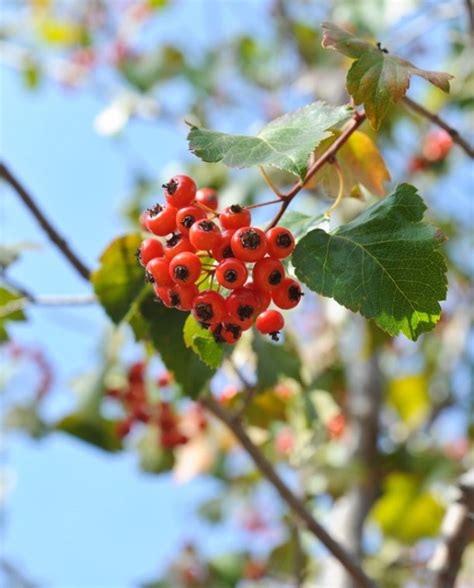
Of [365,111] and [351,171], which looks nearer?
[365,111]

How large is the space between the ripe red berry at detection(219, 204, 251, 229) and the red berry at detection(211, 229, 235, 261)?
1 centimetres

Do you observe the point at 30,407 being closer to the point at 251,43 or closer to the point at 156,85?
the point at 156,85

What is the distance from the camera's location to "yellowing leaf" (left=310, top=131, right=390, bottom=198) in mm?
1654

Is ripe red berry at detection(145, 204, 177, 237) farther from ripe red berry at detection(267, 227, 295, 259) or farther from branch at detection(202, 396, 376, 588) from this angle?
branch at detection(202, 396, 376, 588)

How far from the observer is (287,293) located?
1.29 m

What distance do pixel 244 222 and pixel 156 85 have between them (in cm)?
386

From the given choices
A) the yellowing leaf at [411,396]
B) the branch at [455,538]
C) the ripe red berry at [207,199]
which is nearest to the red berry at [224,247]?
the ripe red berry at [207,199]

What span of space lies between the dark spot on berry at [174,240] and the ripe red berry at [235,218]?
0.08m

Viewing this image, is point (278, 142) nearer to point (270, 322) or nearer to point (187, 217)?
point (187, 217)

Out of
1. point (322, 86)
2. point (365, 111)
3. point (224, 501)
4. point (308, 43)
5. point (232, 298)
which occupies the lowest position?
point (232, 298)

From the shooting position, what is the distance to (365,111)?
1.39 metres

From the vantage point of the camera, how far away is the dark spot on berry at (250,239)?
123 centimetres

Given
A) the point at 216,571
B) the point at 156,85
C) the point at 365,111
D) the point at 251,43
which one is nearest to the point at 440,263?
the point at 365,111

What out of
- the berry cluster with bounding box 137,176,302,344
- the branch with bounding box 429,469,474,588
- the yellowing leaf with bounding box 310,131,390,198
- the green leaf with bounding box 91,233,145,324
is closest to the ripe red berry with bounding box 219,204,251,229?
the berry cluster with bounding box 137,176,302,344
